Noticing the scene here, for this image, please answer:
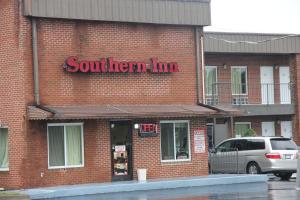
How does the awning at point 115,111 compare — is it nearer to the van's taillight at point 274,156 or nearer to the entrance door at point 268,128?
the van's taillight at point 274,156

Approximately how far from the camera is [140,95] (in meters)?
26.2

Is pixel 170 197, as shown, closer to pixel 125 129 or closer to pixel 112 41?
pixel 125 129

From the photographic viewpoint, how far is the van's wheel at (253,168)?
29.5 meters

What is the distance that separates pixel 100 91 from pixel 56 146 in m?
2.58

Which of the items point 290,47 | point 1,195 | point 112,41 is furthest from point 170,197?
point 290,47

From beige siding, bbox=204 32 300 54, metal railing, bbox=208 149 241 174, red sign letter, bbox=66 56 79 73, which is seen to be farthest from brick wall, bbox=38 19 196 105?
beige siding, bbox=204 32 300 54

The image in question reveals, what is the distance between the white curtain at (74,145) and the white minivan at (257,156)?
8217 mm

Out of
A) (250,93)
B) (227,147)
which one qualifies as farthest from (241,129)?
(227,147)

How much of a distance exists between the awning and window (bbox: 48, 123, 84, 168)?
787 millimetres

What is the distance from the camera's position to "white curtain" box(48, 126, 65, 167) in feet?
79.8

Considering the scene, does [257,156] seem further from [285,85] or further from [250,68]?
[285,85]

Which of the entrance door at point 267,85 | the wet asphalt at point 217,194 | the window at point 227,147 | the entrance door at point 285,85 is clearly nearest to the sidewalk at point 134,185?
the wet asphalt at point 217,194

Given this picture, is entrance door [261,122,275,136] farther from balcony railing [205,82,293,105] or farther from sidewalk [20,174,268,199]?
sidewalk [20,174,268,199]

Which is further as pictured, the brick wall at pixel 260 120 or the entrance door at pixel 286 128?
the entrance door at pixel 286 128
